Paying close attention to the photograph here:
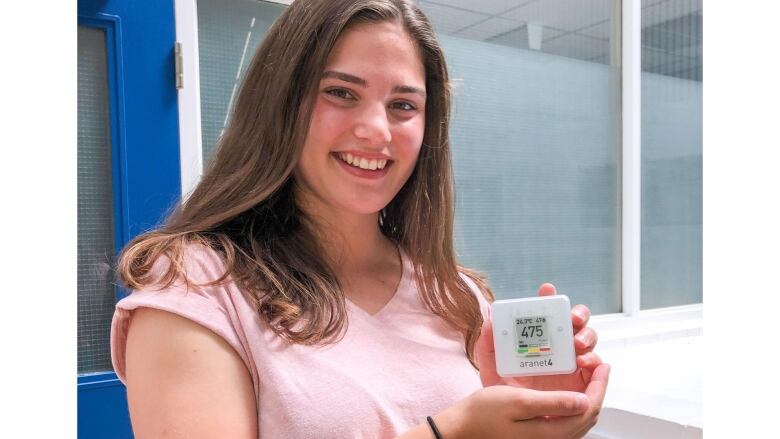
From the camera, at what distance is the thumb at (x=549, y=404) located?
0.69 meters

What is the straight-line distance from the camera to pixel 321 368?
0.75 meters

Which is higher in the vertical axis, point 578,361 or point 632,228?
point 632,228

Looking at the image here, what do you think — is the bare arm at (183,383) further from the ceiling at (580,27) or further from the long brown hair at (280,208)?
the ceiling at (580,27)

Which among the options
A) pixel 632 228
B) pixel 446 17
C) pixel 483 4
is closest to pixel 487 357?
pixel 446 17

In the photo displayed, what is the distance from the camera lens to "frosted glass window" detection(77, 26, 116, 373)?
4.59 feet

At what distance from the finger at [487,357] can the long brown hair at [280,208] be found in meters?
0.04

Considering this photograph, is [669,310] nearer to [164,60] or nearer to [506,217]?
[506,217]

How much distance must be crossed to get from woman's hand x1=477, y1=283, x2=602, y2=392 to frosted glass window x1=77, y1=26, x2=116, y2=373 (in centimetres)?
92

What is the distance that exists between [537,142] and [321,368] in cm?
156

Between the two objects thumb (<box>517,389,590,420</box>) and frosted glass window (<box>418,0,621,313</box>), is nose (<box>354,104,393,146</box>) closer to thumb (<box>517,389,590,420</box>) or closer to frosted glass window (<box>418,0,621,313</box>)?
thumb (<box>517,389,590,420</box>)

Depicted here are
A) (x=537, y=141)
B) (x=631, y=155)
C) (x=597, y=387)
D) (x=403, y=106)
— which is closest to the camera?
(x=597, y=387)

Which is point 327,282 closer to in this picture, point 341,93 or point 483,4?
point 341,93

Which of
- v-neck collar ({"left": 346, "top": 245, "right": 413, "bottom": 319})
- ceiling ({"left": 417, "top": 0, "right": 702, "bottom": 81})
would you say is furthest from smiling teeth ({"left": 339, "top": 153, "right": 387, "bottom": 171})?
ceiling ({"left": 417, "top": 0, "right": 702, "bottom": 81})

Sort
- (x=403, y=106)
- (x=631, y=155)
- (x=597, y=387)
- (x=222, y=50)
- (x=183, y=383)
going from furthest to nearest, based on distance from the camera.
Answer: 1. (x=631, y=155)
2. (x=222, y=50)
3. (x=403, y=106)
4. (x=597, y=387)
5. (x=183, y=383)
